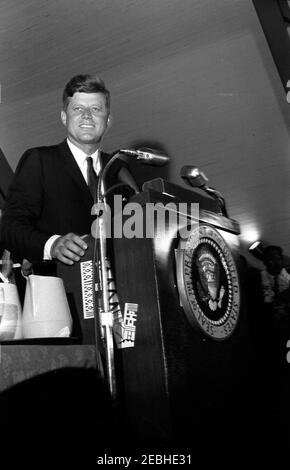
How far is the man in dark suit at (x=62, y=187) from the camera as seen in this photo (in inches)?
68.2

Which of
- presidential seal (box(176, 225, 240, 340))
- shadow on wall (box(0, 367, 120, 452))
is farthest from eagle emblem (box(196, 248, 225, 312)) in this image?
shadow on wall (box(0, 367, 120, 452))

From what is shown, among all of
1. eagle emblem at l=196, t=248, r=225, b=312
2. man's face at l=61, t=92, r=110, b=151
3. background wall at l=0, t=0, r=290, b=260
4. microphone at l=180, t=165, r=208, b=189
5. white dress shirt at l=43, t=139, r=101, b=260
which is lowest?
eagle emblem at l=196, t=248, r=225, b=312

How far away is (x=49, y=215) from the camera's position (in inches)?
74.4

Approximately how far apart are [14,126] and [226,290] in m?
4.92

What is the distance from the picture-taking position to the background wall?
15.9 feet

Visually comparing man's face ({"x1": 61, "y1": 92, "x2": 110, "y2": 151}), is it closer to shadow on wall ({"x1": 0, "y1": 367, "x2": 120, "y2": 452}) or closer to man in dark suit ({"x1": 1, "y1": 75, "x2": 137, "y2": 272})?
man in dark suit ({"x1": 1, "y1": 75, "x2": 137, "y2": 272})

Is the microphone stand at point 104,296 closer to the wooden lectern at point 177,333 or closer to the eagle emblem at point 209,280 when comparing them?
the wooden lectern at point 177,333

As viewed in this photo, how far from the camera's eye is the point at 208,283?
1.70m

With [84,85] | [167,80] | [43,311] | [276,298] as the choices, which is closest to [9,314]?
[43,311]

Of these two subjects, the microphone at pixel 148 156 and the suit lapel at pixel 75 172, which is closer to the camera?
the microphone at pixel 148 156

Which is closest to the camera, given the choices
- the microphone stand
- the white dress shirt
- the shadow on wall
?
the shadow on wall

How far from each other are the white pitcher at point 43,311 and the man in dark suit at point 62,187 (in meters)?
0.15

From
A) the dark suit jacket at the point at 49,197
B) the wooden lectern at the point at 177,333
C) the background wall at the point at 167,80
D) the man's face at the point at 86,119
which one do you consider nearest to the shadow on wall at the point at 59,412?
the wooden lectern at the point at 177,333

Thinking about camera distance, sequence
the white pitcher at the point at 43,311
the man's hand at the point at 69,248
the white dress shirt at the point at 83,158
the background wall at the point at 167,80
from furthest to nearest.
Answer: the background wall at the point at 167,80 → the white dress shirt at the point at 83,158 → the man's hand at the point at 69,248 → the white pitcher at the point at 43,311
